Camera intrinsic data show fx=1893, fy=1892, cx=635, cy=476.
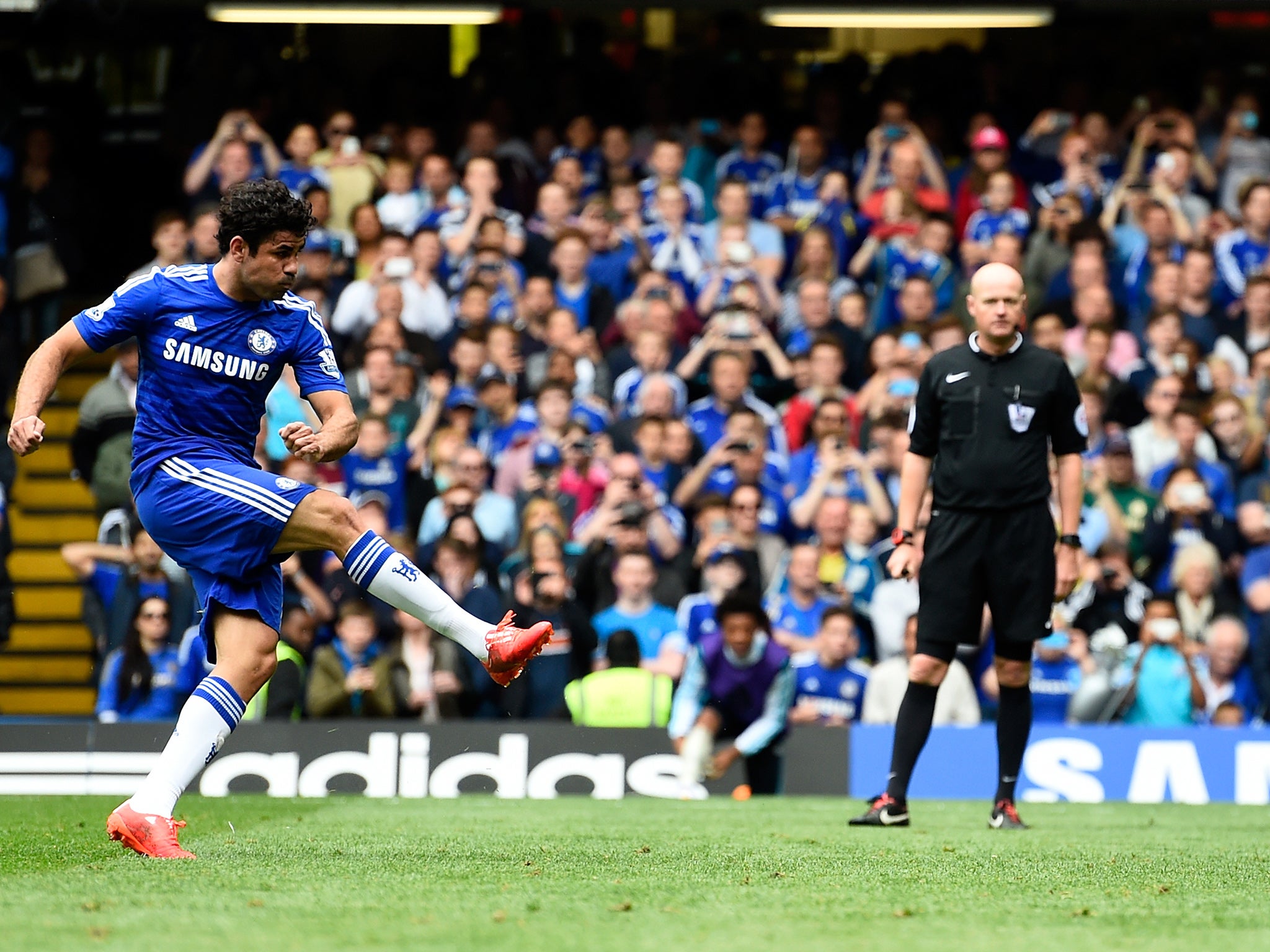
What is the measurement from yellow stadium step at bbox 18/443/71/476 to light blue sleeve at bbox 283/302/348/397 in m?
9.05

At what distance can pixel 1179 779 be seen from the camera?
36.1ft

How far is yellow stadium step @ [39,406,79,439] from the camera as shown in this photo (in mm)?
15555

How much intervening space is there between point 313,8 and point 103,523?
522 cm

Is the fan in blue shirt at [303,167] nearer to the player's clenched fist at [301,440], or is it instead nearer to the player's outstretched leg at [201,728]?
the player's outstretched leg at [201,728]

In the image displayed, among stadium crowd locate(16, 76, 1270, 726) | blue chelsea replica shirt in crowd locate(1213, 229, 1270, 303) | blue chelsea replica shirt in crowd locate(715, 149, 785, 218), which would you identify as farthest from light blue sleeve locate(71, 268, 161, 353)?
blue chelsea replica shirt in crowd locate(1213, 229, 1270, 303)

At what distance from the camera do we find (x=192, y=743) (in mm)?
6324

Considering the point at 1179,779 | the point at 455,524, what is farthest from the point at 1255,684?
the point at 455,524

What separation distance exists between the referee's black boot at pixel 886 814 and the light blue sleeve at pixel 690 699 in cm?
309

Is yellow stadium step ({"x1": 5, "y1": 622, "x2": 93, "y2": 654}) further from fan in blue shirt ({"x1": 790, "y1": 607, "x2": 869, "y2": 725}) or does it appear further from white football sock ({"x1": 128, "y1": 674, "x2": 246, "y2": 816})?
white football sock ({"x1": 128, "y1": 674, "x2": 246, "y2": 816})

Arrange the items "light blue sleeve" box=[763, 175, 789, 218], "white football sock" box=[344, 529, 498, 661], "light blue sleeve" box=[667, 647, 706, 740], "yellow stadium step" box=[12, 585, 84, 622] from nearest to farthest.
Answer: "white football sock" box=[344, 529, 498, 661] → "light blue sleeve" box=[667, 647, 706, 740] → "yellow stadium step" box=[12, 585, 84, 622] → "light blue sleeve" box=[763, 175, 789, 218]

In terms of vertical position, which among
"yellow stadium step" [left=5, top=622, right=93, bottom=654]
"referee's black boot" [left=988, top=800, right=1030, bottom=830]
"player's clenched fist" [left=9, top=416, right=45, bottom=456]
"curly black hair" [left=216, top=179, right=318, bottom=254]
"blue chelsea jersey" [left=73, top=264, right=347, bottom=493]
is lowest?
"referee's black boot" [left=988, top=800, right=1030, bottom=830]

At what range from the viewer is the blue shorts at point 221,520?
6324 millimetres

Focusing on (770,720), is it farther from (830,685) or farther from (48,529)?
(48,529)

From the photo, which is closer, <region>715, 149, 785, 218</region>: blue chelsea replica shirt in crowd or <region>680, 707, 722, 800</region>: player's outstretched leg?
<region>680, 707, 722, 800</region>: player's outstretched leg
